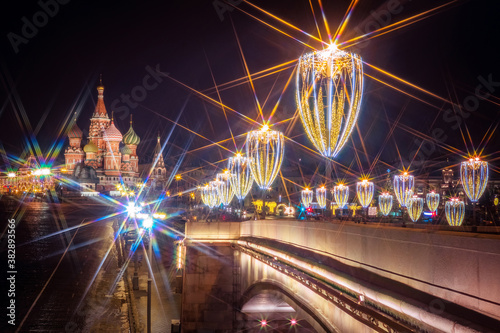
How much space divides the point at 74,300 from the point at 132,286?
12.6 ft

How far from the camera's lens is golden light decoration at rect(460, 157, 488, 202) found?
20219 millimetres

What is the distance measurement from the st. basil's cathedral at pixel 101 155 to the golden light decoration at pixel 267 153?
104m

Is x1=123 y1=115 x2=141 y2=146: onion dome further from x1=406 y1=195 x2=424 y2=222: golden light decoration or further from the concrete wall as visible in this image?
the concrete wall

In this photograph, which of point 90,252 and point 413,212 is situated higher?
point 413,212

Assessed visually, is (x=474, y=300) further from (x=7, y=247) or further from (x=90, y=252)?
(x=7, y=247)

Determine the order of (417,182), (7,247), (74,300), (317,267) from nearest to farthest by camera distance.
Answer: (317,267)
(74,300)
(7,247)
(417,182)

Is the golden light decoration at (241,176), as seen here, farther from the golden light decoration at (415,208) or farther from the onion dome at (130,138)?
the onion dome at (130,138)

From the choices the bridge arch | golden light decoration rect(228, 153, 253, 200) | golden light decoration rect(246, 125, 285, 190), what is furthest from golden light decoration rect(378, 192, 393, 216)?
the bridge arch

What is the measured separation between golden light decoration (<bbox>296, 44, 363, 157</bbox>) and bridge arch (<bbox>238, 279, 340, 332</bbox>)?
3152 millimetres

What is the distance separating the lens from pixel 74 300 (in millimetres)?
29297

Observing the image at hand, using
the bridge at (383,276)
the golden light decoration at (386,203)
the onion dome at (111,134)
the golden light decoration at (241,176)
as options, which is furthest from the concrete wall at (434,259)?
the onion dome at (111,134)

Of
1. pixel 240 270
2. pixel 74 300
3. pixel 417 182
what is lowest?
pixel 74 300

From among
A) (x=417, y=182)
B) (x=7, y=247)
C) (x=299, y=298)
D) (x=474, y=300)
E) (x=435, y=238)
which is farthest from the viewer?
(x=417, y=182)

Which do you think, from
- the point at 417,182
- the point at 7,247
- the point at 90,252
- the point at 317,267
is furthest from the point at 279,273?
the point at 417,182
